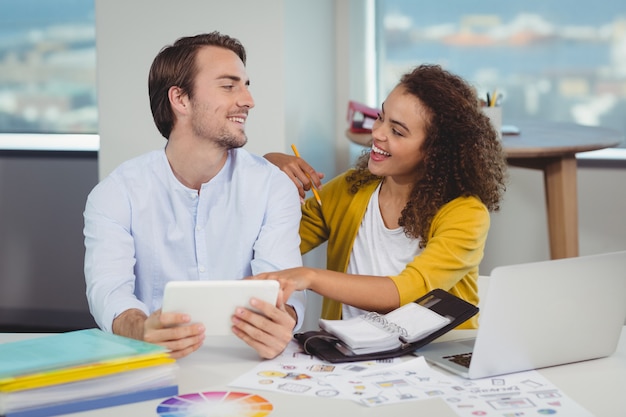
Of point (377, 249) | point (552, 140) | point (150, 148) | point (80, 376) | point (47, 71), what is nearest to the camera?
point (80, 376)

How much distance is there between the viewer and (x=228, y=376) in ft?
5.40

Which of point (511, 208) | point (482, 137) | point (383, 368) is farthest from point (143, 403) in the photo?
point (511, 208)

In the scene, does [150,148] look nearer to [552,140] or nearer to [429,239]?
[429,239]

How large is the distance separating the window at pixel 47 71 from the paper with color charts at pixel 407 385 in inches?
130

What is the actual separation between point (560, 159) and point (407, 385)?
2.16 m

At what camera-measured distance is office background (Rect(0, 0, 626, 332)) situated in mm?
3133

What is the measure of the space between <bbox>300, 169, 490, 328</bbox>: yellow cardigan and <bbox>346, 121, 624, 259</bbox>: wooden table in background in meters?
0.93

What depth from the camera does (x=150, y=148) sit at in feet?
10.4

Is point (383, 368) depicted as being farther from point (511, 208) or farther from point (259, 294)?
point (511, 208)

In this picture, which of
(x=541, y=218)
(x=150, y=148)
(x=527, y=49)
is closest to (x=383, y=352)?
(x=150, y=148)

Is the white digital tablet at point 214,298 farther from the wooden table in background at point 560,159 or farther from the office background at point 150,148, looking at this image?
the wooden table in background at point 560,159

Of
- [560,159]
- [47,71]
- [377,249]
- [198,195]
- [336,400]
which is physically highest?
[47,71]

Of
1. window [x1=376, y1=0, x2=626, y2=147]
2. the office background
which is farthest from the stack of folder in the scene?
window [x1=376, y1=0, x2=626, y2=147]

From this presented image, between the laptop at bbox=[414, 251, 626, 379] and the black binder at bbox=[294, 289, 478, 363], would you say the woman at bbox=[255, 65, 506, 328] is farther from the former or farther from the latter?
the laptop at bbox=[414, 251, 626, 379]
